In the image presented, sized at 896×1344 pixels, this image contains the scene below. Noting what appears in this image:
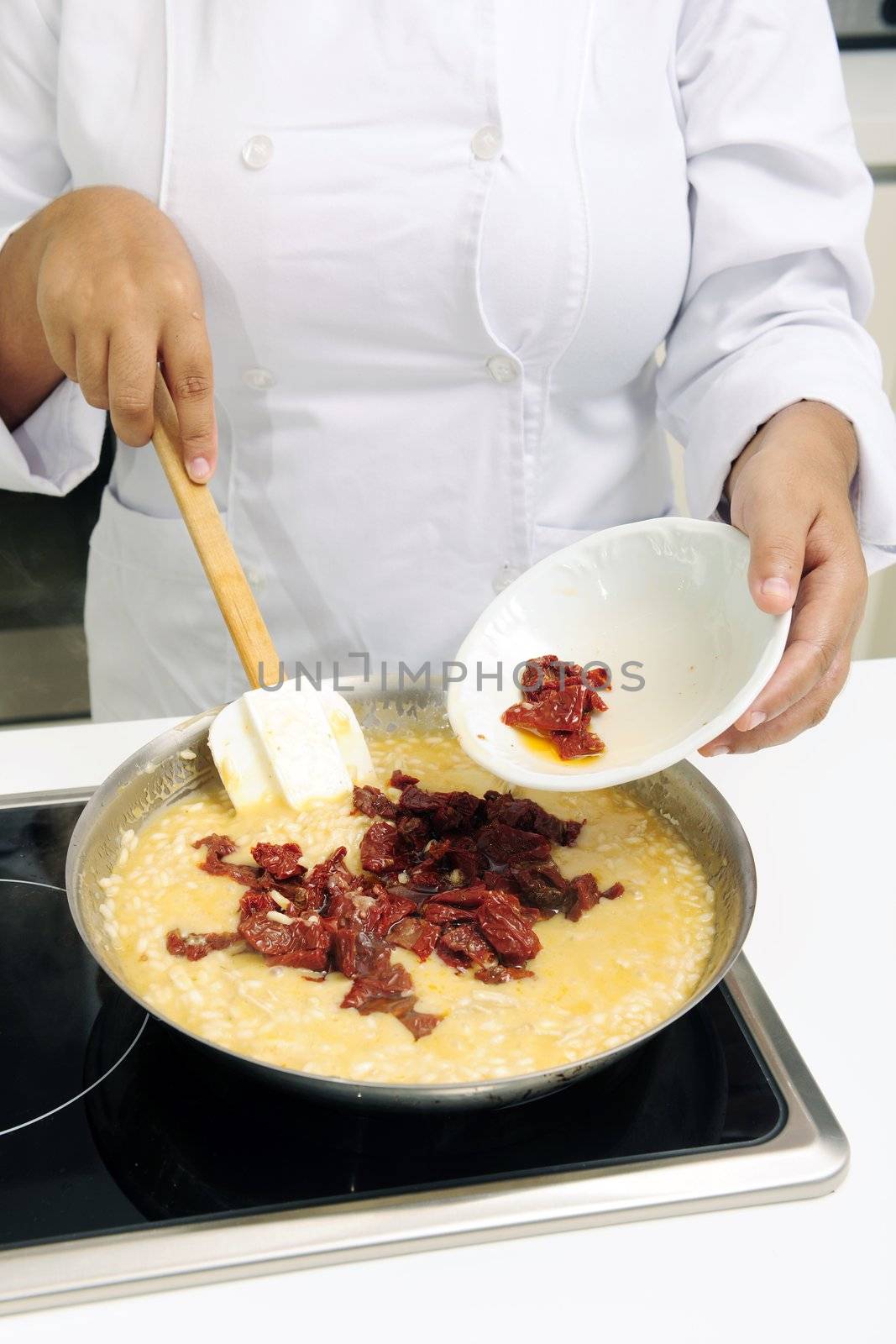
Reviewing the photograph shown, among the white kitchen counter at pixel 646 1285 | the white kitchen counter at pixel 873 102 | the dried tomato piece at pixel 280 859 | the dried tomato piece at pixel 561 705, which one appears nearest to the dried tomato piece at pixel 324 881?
the dried tomato piece at pixel 280 859

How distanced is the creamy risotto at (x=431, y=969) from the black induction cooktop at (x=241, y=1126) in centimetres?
3

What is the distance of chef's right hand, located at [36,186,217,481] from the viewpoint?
120 centimetres

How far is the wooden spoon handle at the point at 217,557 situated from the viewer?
126 cm

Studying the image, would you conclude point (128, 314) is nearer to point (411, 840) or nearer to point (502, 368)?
point (502, 368)

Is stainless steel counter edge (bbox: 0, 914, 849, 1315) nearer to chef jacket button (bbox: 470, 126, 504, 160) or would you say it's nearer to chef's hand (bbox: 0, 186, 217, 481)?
chef's hand (bbox: 0, 186, 217, 481)

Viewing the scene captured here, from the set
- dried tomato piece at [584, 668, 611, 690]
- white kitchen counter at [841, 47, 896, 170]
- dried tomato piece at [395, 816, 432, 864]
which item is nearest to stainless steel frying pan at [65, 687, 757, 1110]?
dried tomato piece at [584, 668, 611, 690]

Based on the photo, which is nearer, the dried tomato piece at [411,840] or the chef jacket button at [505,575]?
the dried tomato piece at [411,840]

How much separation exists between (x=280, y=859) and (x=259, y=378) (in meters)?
0.65

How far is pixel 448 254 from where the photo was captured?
4.60ft

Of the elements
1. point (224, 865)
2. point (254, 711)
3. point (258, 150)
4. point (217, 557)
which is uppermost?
point (258, 150)

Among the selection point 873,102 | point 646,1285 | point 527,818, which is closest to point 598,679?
point 527,818

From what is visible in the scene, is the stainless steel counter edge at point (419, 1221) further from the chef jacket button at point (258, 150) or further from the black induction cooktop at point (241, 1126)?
the chef jacket button at point (258, 150)

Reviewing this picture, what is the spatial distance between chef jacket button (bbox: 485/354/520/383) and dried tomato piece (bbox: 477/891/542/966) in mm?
711

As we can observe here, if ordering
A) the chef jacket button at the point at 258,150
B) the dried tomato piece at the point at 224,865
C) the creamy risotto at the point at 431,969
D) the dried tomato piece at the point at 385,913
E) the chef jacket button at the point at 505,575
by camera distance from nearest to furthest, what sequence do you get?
the creamy risotto at the point at 431,969
the dried tomato piece at the point at 385,913
the dried tomato piece at the point at 224,865
the chef jacket button at the point at 258,150
the chef jacket button at the point at 505,575
